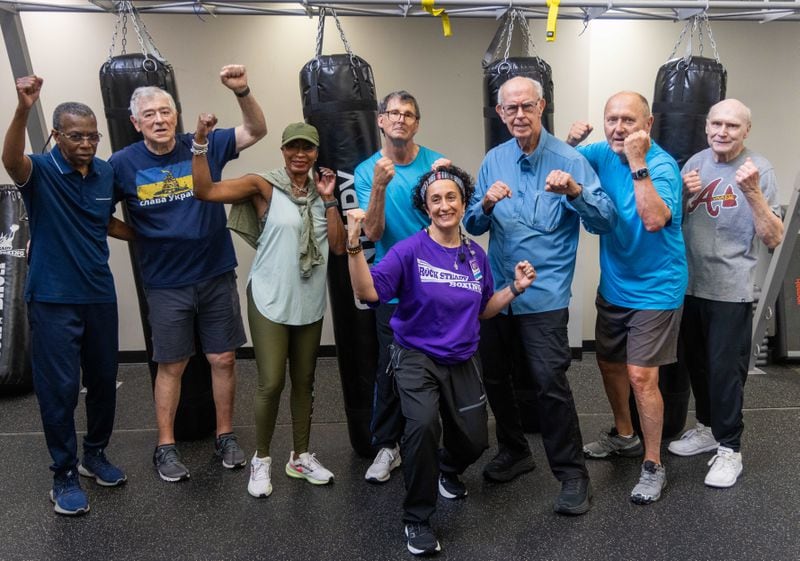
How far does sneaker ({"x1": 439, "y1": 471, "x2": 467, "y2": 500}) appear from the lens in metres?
3.06

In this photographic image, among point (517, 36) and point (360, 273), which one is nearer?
point (360, 273)

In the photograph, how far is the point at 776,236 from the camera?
2.93 meters

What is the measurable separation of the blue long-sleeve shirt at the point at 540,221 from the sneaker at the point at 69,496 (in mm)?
1902

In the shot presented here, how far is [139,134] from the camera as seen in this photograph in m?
3.38

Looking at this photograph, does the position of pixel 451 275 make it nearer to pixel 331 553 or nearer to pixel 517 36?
pixel 331 553

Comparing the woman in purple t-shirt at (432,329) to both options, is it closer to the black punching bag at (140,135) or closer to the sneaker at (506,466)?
the sneaker at (506,466)

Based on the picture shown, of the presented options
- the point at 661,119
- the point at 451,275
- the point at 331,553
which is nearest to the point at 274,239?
the point at 451,275

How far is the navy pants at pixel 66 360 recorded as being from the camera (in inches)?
115

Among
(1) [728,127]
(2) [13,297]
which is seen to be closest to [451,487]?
(1) [728,127]

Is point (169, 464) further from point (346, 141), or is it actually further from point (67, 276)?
point (346, 141)

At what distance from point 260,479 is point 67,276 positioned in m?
1.13

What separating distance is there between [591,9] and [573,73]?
107cm

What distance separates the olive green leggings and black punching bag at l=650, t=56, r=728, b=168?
185 centimetres

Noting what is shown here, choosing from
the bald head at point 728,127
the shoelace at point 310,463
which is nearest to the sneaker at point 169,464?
the shoelace at point 310,463
